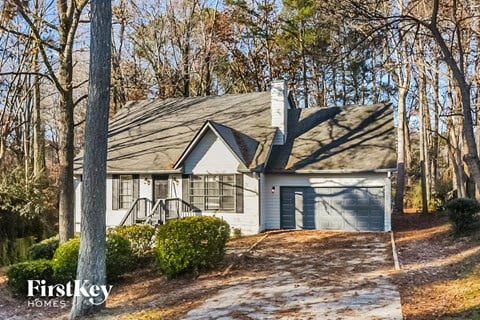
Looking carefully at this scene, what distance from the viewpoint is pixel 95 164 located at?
7688mm

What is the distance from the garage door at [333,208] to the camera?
16.4m

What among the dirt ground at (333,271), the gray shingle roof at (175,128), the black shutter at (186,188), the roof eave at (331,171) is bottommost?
the dirt ground at (333,271)

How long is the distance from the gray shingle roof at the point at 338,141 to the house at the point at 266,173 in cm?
4

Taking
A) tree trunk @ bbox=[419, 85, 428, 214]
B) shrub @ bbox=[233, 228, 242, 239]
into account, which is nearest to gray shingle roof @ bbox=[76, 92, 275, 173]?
shrub @ bbox=[233, 228, 242, 239]

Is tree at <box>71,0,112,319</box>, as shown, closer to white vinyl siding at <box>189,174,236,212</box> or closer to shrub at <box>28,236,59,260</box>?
shrub at <box>28,236,59,260</box>

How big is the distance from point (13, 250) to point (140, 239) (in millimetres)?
5661

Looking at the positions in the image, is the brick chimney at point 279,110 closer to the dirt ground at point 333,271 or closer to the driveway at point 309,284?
the dirt ground at point 333,271

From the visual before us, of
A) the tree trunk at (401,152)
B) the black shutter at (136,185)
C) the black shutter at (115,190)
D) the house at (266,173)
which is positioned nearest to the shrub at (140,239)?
the house at (266,173)

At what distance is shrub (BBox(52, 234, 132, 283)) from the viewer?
974cm

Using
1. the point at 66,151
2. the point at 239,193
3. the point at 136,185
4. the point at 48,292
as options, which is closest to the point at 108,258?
the point at 48,292

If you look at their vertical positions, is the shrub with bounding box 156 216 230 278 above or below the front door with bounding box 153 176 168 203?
below

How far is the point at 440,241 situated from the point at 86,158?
10.4 meters

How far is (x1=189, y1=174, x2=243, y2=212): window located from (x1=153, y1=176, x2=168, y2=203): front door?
1.12m

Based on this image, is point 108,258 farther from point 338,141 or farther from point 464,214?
point 338,141
